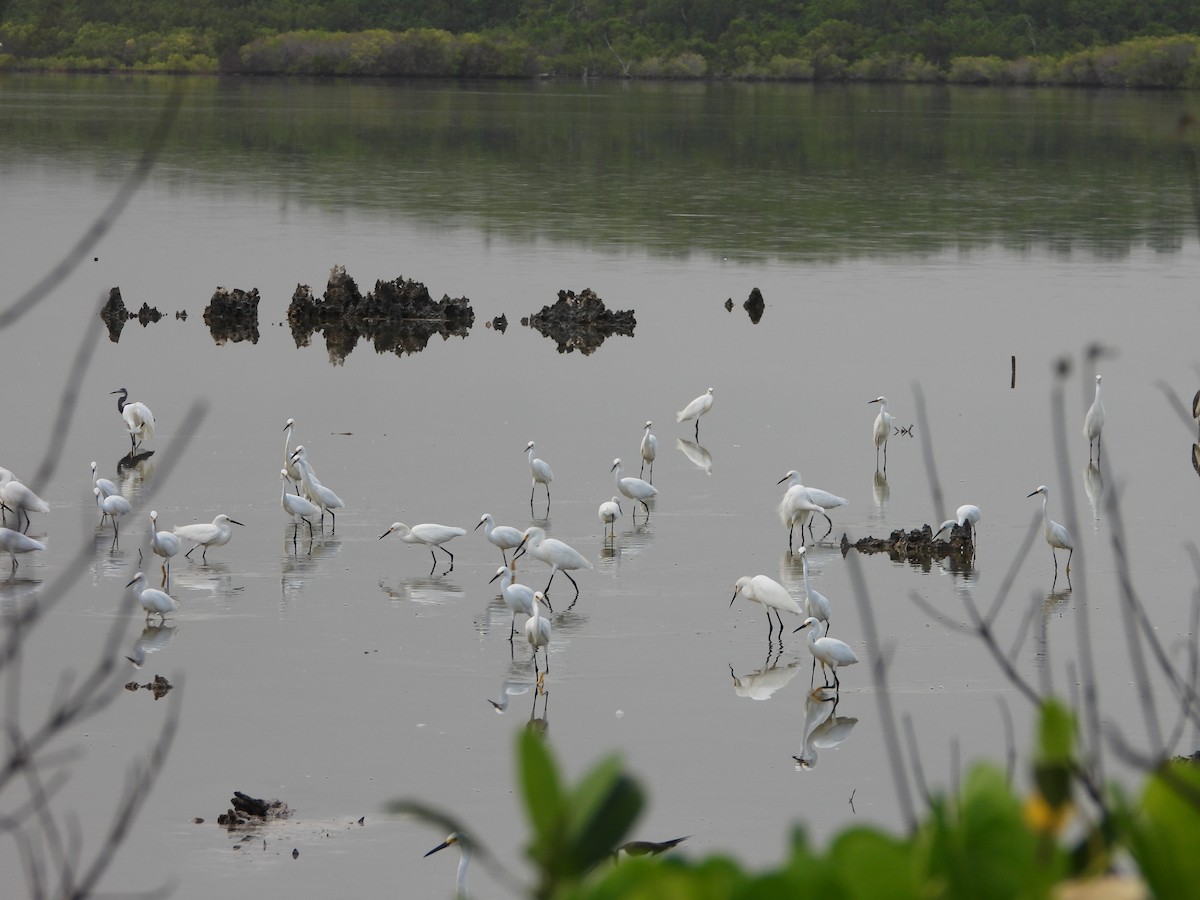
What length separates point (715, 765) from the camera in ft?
30.4

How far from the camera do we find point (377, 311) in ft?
86.8

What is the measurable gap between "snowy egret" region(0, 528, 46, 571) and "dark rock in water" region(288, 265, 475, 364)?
1350cm

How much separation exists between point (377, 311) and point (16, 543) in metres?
14.4

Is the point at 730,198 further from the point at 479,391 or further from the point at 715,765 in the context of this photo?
the point at 715,765

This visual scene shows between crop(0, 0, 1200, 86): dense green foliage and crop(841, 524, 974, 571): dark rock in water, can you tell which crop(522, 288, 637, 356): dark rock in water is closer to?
crop(841, 524, 974, 571): dark rock in water

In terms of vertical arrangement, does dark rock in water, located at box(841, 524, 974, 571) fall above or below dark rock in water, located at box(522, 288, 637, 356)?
above

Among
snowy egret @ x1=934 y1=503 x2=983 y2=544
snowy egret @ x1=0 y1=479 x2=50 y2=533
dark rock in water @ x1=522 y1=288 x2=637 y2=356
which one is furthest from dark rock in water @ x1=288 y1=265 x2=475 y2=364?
snowy egret @ x1=934 y1=503 x2=983 y2=544

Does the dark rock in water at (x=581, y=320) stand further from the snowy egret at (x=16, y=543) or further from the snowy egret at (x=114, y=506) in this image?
the snowy egret at (x=16, y=543)

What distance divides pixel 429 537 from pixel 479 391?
8.52 m

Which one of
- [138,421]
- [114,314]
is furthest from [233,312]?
[138,421]

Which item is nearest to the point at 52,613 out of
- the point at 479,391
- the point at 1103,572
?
the point at 1103,572

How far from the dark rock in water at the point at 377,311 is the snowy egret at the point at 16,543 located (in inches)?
531

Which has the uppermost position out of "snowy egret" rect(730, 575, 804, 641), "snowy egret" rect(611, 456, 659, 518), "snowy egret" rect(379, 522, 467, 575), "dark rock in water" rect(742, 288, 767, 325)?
"snowy egret" rect(730, 575, 804, 641)

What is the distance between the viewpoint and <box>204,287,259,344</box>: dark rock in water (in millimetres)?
25828
